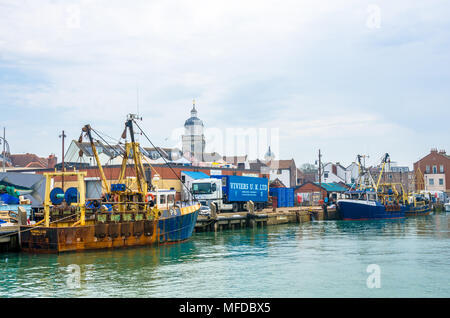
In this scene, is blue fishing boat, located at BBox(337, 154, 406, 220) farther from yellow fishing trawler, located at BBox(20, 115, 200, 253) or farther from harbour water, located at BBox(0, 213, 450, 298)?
yellow fishing trawler, located at BBox(20, 115, 200, 253)

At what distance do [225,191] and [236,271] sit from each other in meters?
34.3

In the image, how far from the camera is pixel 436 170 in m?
118

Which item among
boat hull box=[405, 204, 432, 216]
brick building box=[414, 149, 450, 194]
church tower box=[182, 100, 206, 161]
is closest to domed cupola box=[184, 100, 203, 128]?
church tower box=[182, 100, 206, 161]

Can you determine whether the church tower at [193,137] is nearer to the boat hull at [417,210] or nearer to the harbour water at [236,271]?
the boat hull at [417,210]

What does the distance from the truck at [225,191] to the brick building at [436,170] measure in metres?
69.3

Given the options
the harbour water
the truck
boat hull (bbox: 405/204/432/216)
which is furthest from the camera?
boat hull (bbox: 405/204/432/216)

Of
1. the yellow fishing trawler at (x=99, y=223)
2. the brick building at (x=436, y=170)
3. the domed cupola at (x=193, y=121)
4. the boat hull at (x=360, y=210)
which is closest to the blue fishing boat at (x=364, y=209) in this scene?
the boat hull at (x=360, y=210)

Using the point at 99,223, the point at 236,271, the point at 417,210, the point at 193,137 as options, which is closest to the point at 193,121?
the point at 193,137

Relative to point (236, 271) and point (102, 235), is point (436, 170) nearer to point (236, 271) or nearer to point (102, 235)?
point (102, 235)

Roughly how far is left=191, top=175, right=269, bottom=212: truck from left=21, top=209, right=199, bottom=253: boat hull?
1964cm

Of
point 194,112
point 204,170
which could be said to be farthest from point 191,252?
point 194,112

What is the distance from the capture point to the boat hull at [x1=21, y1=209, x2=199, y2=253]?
30.1 m
